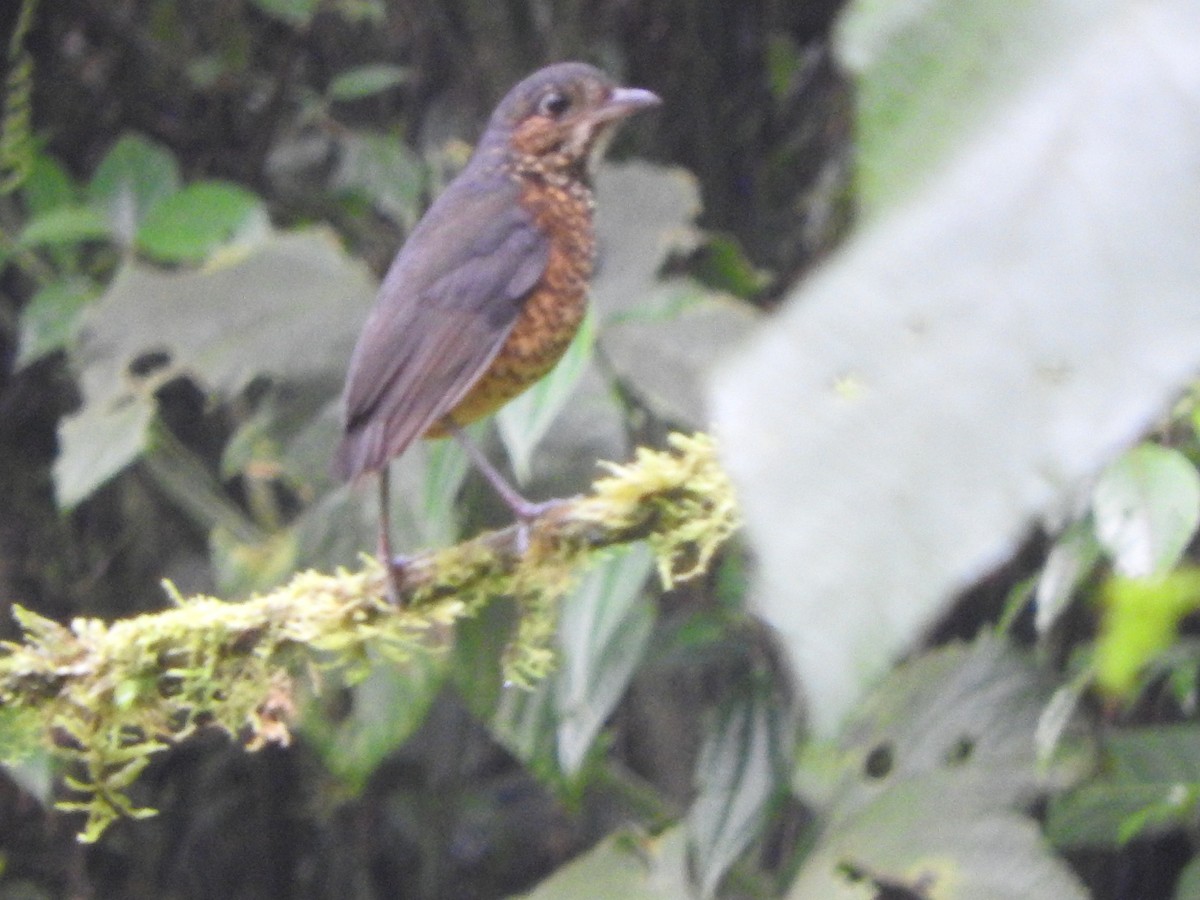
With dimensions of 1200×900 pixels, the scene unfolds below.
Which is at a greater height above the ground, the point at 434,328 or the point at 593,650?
A: the point at 434,328

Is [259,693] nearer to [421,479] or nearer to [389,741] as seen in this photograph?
[389,741]

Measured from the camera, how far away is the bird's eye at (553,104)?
2350 mm

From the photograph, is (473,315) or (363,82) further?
(363,82)

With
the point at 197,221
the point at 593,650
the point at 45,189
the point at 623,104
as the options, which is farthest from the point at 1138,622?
the point at 45,189

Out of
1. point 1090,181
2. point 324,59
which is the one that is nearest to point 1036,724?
point 1090,181

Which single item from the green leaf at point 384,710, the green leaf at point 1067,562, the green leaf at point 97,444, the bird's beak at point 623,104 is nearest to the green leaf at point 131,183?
the green leaf at point 97,444

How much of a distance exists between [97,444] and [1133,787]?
5.20ft

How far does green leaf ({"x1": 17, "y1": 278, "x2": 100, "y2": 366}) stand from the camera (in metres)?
2.70

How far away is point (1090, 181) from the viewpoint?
19cm

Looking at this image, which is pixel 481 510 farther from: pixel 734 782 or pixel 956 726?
pixel 956 726

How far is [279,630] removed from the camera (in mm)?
1657

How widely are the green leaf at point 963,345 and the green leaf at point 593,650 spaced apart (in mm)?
1699

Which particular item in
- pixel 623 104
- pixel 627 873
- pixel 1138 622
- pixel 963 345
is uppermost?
pixel 963 345

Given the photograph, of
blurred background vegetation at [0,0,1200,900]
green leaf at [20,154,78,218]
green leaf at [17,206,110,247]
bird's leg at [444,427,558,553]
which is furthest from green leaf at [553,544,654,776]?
green leaf at [20,154,78,218]
